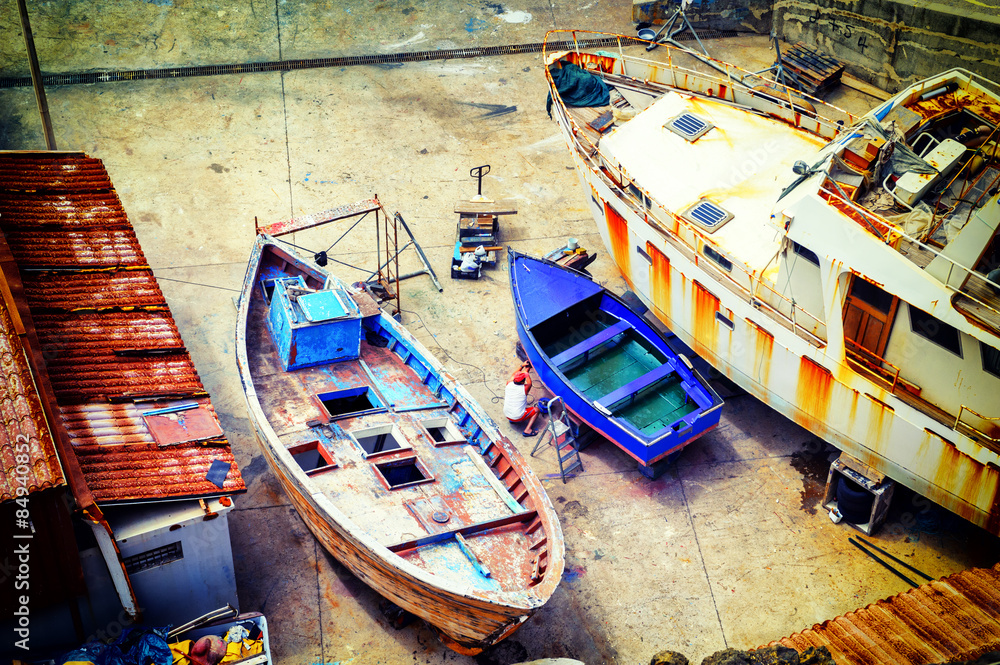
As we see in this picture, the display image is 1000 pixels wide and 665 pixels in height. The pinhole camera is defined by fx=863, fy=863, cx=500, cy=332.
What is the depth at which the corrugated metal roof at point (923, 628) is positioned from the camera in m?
8.32

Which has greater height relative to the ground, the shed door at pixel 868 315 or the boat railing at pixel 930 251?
the boat railing at pixel 930 251

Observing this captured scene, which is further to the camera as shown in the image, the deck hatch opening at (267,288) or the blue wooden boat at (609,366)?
the deck hatch opening at (267,288)

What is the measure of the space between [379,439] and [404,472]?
629mm

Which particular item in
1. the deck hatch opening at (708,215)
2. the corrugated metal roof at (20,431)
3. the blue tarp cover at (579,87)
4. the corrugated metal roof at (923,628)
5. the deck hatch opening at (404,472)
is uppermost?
the blue tarp cover at (579,87)

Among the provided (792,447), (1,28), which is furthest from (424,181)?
(1,28)

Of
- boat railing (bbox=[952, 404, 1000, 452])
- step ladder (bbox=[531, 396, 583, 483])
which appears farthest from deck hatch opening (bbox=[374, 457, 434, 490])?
Answer: boat railing (bbox=[952, 404, 1000, 452])

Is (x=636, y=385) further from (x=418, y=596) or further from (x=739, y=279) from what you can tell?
(x=418, y=596)

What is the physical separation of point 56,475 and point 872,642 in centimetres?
803

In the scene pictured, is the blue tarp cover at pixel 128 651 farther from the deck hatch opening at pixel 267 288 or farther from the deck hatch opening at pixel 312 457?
the deck hatch opening at pixel 267 288

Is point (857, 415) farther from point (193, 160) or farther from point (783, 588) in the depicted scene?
point (193, 160)

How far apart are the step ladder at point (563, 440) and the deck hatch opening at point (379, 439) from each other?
7.12 ft

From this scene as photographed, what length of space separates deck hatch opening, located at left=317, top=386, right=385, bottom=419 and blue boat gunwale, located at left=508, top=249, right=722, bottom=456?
2.47m

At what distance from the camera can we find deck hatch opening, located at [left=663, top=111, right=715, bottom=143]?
13.5 metres

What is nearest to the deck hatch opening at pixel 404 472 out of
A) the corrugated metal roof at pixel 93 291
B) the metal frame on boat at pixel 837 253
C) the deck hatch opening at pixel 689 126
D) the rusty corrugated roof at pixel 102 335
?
the rusty corrugated roof at pixel 102 335
